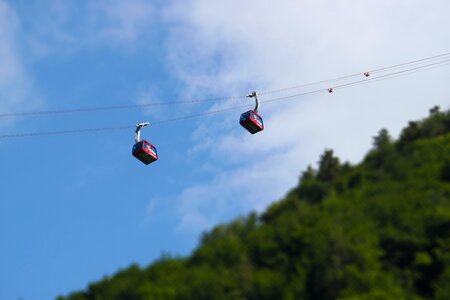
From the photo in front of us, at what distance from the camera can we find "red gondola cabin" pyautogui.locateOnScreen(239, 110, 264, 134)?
136 feet

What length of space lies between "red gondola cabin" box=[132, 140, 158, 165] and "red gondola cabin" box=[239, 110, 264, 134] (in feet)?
17.7

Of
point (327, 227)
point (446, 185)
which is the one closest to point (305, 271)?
point (327, 227)

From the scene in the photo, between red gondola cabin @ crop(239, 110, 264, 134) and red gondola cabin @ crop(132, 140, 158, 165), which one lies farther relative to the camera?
red gondola cabin @ crop(239, 110, 264, 134)

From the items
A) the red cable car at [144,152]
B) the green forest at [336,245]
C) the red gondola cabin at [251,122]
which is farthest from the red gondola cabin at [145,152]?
the green forest at [336,245]

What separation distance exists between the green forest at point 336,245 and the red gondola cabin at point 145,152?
927 cm

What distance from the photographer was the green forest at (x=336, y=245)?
41625 millimetres

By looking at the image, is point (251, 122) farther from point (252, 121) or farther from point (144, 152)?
point (144, 152)

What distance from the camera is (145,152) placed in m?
40.9

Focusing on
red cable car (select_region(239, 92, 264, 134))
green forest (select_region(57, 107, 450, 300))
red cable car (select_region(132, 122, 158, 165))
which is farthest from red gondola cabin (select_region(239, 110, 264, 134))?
green forest (select_region(57, 107, 450, 300))

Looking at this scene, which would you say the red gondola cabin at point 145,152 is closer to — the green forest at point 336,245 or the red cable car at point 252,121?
the red cable car at point 252,121

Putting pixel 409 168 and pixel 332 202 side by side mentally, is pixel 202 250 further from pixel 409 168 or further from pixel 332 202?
pixel 409 168

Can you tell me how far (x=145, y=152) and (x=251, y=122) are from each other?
6363 millimetres

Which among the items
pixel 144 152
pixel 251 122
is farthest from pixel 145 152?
pixel 251 122

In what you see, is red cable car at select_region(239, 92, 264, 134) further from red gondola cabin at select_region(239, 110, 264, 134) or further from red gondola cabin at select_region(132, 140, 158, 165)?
red gondola cabin at select_region(132, 140, 158, 165)
